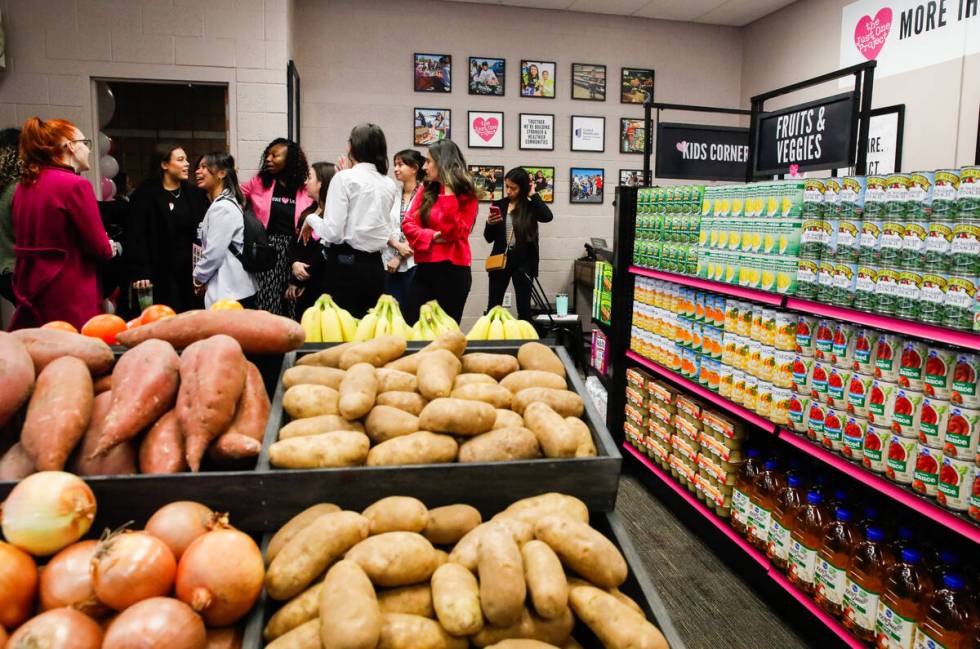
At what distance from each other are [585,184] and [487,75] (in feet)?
5.46

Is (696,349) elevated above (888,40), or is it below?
below

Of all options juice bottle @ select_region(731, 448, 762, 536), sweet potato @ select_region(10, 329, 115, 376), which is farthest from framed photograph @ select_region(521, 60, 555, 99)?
sweet potato @ select_region(10, 329, 115, 376)

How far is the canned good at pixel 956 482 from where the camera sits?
1.85 meters

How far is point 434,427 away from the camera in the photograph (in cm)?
147

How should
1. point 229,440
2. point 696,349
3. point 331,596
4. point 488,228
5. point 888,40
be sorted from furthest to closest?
point 488,228 → point 888,40 → point 696,349 → point 229,440 → point 331,596

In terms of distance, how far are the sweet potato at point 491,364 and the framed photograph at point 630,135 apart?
697 centimetres

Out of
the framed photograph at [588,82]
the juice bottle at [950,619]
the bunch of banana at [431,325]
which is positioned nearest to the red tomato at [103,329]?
the bunch of banana at [431,325]

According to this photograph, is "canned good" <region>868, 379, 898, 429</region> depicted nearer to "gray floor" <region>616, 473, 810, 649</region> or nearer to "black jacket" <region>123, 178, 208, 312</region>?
"gray floor" <region>616, 473, 810, 649</region>

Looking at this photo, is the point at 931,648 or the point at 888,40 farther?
the point at 888,40

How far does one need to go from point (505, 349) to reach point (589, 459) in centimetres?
60

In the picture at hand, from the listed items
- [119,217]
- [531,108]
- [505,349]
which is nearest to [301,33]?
[531,108]

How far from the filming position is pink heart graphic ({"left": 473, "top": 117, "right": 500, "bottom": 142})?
791 cm

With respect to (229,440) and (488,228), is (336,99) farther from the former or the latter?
(229,440)

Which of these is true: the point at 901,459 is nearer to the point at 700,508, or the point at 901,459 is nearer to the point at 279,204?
the point at 700,508
